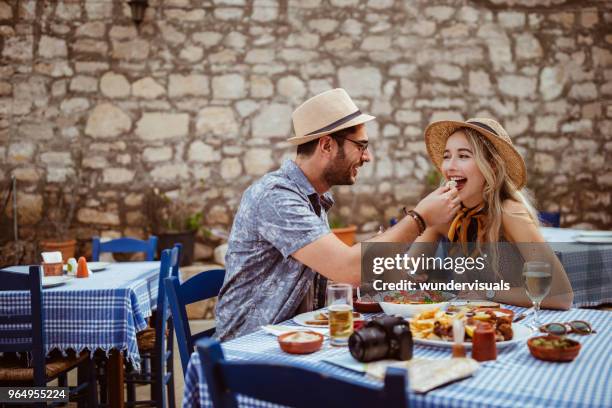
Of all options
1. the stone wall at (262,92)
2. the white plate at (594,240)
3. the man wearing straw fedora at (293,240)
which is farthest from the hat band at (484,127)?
the stone wall at (262,92)

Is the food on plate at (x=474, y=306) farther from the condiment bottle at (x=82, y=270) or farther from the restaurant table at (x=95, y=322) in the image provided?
the condiment bottle at (x=82, y=270)

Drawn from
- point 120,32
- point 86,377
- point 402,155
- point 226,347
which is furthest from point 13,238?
point 226,347

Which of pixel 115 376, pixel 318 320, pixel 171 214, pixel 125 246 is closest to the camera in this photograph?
pixel 318 320

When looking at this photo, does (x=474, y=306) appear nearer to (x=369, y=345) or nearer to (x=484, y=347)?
(x=484, y=347)

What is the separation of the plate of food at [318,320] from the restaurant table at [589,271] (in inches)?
75.1

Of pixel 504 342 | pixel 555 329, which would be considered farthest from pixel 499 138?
pixel 504 342

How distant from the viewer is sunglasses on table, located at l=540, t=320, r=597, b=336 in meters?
1.54

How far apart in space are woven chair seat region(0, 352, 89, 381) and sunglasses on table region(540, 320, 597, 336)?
2007mm

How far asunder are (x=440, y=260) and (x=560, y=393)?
4.85 feet

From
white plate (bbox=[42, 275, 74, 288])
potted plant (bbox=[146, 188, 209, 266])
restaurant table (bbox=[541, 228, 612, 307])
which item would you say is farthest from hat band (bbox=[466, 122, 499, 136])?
potted plant (bbox=[146, 188, 209, 266])

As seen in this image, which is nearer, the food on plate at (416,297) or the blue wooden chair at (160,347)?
the food on plate at (416,297)

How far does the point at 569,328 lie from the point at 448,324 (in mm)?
381

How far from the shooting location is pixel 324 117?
2295 millimetres

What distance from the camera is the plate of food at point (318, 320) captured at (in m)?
1.74
